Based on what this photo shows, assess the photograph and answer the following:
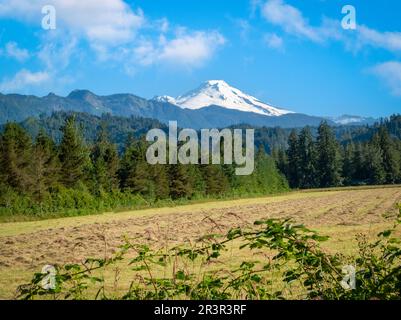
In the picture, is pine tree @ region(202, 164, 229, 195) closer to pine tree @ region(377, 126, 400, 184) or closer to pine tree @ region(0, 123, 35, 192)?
pine tree @ region(0, 123, 35, 192)

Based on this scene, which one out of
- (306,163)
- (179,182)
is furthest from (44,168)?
(306,163)

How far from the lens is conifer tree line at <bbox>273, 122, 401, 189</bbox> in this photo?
346 feet

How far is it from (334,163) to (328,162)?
1.49m

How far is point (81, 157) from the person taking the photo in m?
50.5

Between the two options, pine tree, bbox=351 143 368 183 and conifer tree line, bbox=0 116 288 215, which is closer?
conifer tree line, bbox=0 116 288 215

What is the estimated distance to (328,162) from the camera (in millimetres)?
105812

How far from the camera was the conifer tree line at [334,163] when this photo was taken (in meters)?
105

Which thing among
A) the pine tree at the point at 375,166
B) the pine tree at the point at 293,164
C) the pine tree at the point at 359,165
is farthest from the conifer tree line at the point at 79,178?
the pine tree at the point at 359,165

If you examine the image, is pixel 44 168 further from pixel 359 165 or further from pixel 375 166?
pixel 359 165

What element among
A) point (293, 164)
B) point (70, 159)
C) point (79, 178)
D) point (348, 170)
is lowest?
point (79, 178)

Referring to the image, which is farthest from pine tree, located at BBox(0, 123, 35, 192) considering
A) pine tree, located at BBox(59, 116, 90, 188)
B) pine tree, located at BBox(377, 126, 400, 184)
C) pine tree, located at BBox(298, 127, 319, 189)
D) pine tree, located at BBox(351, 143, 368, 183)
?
pine tree, located at BBox(377, 126, 400, 184)

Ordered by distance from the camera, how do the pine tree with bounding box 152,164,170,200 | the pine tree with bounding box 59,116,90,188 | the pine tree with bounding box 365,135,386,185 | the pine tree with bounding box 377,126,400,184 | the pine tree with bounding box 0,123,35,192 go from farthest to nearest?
the pine tree with bounding box 377,126,400,184
the pine tree with bounding box 365,135,386,185
the pine tree with bounding box 152,164,170,200
the pine tree with bounding box 59,116,90,188
the pine tree with bounding box 0,123,35,192

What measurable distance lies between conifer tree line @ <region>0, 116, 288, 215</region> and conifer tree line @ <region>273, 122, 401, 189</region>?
41.0 meters
